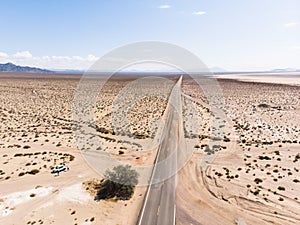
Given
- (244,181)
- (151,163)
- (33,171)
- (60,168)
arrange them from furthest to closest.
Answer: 1. (151,163)
2. (60,168)
3. (33,171)
4. (244,181)

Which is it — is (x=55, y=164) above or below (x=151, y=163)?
below

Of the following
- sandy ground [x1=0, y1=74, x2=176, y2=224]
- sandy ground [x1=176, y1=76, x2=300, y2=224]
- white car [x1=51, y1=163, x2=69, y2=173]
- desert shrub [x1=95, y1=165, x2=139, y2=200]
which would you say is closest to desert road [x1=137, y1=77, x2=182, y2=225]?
sandy ground [x1=176, y1=76, x2=300, y2=224]

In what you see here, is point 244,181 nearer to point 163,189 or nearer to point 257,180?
point 257,180

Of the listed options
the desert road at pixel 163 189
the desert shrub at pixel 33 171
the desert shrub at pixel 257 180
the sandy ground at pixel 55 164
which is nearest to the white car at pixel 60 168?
the sandy ground at pixel 55 164

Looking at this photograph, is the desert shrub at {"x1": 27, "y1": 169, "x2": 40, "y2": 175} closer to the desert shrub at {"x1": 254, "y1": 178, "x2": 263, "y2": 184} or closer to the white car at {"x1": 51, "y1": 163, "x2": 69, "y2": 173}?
the white car at {"x1": 51, "y1": 163, "x2": 69, "y2": 173}

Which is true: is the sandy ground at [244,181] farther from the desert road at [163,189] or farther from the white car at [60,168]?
the white car at [60,168]

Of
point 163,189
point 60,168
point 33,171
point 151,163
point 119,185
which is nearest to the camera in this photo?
point 163,189

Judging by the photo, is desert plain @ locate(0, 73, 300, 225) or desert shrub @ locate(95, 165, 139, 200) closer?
desert plain @ locate(0, 73, 300, 225)

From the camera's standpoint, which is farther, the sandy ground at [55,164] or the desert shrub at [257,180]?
the desert shrub at [257,180]

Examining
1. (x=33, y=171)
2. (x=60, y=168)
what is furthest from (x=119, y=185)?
(x=33, y=171)
